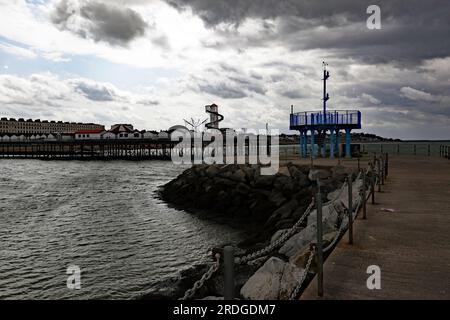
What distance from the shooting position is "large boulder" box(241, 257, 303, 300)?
17.6ft

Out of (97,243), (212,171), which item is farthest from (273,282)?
(212,171)

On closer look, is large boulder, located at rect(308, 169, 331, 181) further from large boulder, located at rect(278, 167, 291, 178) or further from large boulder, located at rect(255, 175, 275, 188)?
large boulder, located at rect(255, 175, 275, 188)

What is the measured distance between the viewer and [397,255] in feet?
20.2

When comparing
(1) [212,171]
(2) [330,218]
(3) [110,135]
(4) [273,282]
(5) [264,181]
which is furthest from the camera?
(3) [110,135]

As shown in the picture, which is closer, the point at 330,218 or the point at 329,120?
the point at 330,218

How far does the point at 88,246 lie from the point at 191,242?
4.24 metres

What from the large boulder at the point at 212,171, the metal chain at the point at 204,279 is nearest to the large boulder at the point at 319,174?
the large boulder at the point at 212,171

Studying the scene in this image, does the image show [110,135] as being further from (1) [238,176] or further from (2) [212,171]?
(1) [238,176]

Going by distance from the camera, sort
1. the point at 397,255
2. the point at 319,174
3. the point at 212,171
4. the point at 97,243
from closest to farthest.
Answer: the point at 397,255
the point at 97,243
the point at 319,174
the point at 212,171

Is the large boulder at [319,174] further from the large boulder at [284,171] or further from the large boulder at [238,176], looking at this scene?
the large boulder at [238,176]

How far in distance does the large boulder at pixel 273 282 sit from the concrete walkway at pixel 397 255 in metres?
0.44

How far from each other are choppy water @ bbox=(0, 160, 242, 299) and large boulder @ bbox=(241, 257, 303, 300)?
17.6 feet

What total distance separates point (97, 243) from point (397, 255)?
12.6 meters
